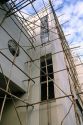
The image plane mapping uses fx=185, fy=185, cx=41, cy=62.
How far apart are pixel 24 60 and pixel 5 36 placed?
1.64 metres

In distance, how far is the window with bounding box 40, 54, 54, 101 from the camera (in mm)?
7262

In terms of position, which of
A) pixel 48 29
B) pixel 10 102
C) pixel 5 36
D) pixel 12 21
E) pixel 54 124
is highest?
pixel 48 29

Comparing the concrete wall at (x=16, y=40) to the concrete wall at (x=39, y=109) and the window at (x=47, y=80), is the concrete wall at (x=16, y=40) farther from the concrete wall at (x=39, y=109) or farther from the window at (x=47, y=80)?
the window at (x=47, y=80)

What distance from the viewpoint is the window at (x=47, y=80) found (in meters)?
7.26

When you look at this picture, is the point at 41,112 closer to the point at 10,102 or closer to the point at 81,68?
the point at 10,102

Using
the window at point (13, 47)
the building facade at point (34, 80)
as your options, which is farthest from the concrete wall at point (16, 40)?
the window at point (13, 47)

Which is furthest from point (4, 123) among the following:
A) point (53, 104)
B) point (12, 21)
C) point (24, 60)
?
point (12, 21)

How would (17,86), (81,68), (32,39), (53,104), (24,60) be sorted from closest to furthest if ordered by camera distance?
(53,104) < (17,86) < (24,60) < (32,39) < (81,68)

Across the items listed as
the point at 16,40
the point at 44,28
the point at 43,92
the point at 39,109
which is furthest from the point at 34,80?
the point at 44,28

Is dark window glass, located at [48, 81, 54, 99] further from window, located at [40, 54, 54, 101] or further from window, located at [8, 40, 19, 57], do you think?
window, located at [8, 40, 19, 57]

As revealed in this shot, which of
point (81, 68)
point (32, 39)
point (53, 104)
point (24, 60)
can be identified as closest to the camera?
point (53, 104)

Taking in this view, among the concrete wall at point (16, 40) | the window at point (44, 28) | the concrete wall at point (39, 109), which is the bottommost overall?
the concrete wall at point (39, 109)

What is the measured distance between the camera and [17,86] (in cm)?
721

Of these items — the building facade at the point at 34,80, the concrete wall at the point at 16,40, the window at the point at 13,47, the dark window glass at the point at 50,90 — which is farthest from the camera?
the window at the point at 13,47
